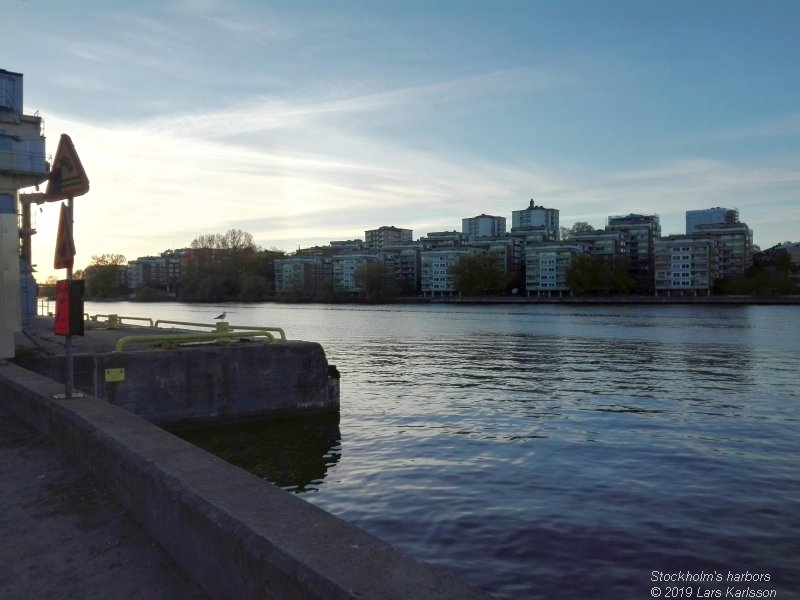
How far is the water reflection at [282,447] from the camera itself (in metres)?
13.8

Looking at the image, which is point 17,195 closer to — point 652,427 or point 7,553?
point 652,427

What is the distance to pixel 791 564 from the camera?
8859 mm

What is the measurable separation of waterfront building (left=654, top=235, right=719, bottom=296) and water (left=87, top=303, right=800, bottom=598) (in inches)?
6063

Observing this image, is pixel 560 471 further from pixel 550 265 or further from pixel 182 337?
pixel 550 265

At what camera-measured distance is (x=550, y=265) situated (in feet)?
616

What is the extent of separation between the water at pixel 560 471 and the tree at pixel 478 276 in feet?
490

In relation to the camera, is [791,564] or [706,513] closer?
[791,564]

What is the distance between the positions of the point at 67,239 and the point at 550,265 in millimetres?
185202

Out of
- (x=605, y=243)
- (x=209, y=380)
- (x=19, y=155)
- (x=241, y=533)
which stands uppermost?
(x=605, y=243)

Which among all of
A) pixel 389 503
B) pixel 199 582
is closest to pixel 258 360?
pixel 389 503

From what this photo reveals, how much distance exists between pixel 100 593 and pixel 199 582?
2.06 feet

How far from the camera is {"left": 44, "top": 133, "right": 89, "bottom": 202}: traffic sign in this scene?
854cm

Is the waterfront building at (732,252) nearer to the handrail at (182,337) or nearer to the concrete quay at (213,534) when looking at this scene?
the handrail at (182,337)

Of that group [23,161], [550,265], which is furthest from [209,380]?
[550,265]
